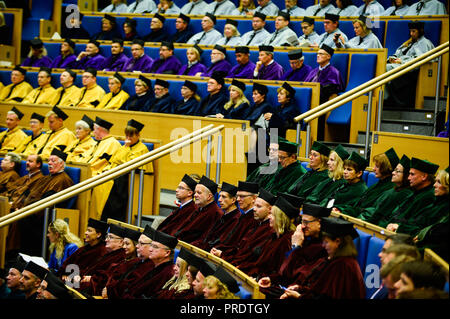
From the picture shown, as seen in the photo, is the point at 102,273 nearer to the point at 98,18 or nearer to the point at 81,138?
the point at 81,138

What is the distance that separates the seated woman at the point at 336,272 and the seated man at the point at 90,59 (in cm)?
589

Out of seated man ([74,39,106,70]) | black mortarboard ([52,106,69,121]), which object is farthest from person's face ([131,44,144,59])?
black mortarboard ([52,106,69,121])

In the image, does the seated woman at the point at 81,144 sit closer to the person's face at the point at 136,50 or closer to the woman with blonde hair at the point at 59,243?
the woman with blonde hair at the point at 59,243

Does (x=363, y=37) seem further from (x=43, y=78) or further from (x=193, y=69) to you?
(x=43, y=78)

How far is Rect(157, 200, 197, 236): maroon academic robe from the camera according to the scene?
5348mm

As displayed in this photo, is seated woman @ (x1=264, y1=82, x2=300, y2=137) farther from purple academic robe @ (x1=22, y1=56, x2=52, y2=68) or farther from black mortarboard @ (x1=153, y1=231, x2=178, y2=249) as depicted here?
purple academic robe @ (x1=22, y1=56, x2=52, y2=68)

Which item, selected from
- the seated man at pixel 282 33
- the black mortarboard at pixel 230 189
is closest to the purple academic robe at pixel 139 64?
the seated man at pixel 282 33

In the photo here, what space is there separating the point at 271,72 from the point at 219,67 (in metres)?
0.72

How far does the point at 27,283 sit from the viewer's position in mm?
4645

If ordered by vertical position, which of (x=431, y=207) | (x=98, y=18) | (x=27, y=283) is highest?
(x=98, y=18)

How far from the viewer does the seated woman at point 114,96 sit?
7.77m

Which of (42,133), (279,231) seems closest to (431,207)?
(279,231)
